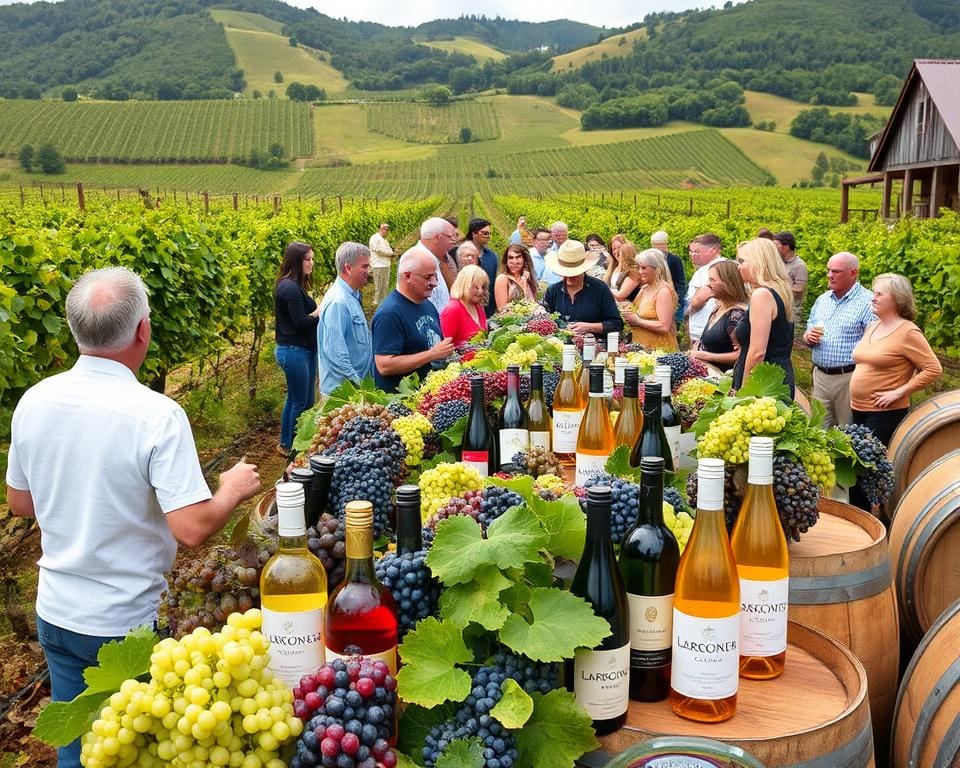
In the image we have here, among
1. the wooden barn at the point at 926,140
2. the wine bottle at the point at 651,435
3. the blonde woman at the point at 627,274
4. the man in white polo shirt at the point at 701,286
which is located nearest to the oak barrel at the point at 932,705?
the wine bottle at the point at 651,435

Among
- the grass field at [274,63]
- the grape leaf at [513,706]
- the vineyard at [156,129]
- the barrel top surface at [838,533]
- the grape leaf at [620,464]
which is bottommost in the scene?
the barrel top surface at [838,533]

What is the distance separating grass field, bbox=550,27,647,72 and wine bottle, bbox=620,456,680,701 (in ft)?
514

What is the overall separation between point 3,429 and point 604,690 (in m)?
5.06

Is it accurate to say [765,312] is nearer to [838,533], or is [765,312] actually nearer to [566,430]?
[566,430]

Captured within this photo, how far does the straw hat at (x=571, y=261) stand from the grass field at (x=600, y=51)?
15171cm

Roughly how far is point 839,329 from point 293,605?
602 cm

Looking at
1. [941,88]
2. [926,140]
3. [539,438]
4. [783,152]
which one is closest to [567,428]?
[539,438]

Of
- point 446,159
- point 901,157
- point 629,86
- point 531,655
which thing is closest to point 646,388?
point 531,655

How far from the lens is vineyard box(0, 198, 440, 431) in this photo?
19.3 feet

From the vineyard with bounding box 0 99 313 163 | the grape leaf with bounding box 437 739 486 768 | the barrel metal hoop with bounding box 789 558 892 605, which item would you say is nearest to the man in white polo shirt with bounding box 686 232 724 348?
the barrel metal hoop with bounding box 789 558 892 605

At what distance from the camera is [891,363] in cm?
559

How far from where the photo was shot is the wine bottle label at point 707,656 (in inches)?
64.3

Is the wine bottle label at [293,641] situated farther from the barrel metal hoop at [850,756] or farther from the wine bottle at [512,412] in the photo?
the wine bottle at [512,412]

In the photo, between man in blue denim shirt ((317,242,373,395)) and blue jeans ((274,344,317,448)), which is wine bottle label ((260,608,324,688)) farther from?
blue jeans ((274,344,317,448))
